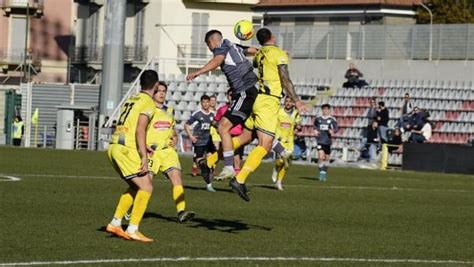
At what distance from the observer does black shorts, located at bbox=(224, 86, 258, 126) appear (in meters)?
16.4

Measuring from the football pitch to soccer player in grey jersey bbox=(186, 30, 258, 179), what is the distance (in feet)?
3.74

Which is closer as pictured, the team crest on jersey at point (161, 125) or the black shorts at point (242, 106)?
the black shorts at point (242, 106)

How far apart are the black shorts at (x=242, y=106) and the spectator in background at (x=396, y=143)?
24564 millimetres

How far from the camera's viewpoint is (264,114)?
16.3m

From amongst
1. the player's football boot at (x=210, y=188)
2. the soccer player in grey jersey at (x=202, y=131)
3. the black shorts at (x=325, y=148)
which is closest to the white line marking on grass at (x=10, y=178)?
the player's football boot at (x=210, y=188)

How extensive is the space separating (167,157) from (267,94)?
1590mm

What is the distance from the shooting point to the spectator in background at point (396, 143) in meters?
40.7

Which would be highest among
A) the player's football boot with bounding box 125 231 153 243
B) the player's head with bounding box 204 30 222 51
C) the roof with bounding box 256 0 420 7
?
the roof with bounding box 256 0 420 7

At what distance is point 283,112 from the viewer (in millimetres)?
27922

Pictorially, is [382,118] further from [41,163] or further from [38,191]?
[38,191]

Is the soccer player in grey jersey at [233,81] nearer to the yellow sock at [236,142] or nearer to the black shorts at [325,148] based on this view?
the yellow sock at [236,142]

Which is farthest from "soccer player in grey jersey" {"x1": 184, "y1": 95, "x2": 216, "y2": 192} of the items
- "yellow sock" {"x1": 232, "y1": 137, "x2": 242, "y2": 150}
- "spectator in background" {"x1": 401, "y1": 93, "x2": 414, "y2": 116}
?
"spectator in background" {"x1": 401, "y1": 93, "x2": 414, "y2": 116}

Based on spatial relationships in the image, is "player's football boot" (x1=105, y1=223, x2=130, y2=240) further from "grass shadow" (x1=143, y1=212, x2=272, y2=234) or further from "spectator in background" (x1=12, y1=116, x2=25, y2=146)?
"spectator in background" (x1=12, y1=116, x2=25, y2=146)

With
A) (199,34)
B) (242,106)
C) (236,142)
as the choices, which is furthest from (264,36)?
(199,34)
